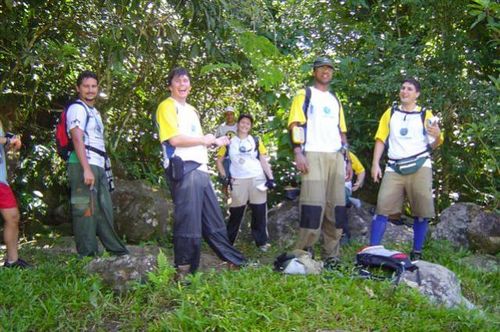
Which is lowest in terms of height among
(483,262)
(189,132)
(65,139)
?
(483,262)

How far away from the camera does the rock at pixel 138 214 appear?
707 cm

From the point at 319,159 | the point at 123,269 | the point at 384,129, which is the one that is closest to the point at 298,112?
the point at 319,159

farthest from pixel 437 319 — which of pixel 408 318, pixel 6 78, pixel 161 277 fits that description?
pixel 6 78

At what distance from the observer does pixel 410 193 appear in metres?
5.63

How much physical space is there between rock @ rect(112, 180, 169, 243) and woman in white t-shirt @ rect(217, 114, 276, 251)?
1.01 m

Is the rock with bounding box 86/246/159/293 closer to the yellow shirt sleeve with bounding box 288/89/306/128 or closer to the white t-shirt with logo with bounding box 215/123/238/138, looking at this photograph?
the yellow shirt sleeve with bounding box 288/89/306/128

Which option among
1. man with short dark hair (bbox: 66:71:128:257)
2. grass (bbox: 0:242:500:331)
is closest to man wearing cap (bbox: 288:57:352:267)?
grass (bbox: 0:242:500:331)

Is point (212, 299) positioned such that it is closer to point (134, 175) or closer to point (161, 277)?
point (161, 277)

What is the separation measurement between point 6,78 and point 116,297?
3593 mm

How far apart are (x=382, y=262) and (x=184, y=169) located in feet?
6.05

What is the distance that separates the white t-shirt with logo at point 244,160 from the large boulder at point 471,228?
2.46 m

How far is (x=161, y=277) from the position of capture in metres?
4.02

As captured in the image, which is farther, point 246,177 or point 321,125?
point 246,177

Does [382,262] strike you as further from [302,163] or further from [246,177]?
[246,177]
